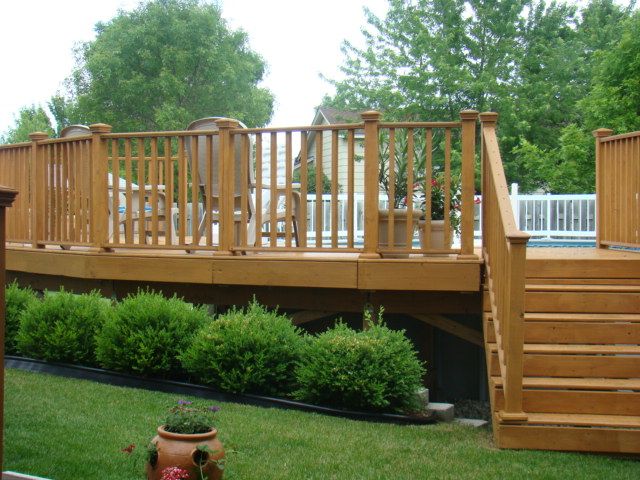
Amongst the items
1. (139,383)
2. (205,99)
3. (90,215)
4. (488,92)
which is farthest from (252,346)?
(205,99)

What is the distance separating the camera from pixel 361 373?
526 centimetres

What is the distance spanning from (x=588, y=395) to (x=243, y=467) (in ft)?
7.16

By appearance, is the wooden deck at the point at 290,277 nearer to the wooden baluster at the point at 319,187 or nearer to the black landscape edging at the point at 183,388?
the wooden baluster at the point at 319,187

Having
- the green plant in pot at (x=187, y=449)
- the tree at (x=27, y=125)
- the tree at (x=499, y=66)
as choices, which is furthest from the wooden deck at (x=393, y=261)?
the tree at (x=27, y=125)

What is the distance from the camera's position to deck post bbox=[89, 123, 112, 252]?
7.22 m

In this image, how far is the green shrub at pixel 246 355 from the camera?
5.55 meters

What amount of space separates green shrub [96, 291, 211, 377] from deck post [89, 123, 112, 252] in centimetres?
137

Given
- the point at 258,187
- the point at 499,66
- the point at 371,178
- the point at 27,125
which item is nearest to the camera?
the point at 371,178

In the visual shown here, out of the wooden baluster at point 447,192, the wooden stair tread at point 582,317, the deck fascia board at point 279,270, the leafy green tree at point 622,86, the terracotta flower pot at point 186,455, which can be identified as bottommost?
the terracotta flower pot at point 186,455

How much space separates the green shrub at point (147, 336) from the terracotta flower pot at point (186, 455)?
2215mm

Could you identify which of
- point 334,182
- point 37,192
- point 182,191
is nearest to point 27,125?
point 37,192

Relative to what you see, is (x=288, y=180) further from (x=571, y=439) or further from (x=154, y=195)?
(x=571, y=439)

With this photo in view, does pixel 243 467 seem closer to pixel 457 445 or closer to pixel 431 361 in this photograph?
pixel 457 445

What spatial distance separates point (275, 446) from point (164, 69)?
24183 mm
